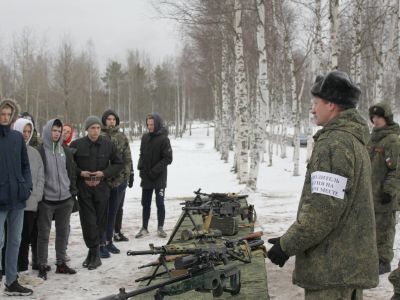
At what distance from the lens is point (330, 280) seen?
2.53 metres

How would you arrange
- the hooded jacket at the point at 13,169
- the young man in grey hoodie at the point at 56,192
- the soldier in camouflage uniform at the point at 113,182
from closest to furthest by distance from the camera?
the hooded jacket at the point at 13,169 < the young man in grey hoodie at the point at 56,192 < the soldier in camouflage uniform at the point at 113,182

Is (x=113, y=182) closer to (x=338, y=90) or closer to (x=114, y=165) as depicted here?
(x=114, y=165)

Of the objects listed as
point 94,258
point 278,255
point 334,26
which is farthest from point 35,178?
point 334,26

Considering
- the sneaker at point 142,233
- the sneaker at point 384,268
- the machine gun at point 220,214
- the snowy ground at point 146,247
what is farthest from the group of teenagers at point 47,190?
the sneaker at point 384,268

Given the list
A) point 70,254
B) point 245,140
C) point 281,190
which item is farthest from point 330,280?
point 245,140

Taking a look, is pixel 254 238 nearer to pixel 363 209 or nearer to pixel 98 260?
pixel 363 209

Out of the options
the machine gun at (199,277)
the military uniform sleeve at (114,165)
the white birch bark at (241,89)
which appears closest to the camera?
the machine gun at (199,277)

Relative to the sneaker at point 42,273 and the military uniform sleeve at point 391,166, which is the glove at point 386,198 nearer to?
the military uniform sleeve at point 391,166

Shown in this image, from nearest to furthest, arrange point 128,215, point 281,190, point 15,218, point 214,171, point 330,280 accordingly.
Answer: point 330,280 → point 15,218 → point 128,215 → point 281,190 → point 214,171

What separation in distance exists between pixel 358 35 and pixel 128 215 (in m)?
10.2

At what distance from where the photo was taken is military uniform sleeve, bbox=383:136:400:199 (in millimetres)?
5422

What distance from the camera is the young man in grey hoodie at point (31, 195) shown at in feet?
18.5

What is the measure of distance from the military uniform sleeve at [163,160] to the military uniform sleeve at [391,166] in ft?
11.6

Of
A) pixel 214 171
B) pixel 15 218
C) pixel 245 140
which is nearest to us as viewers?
pixel 15 218
